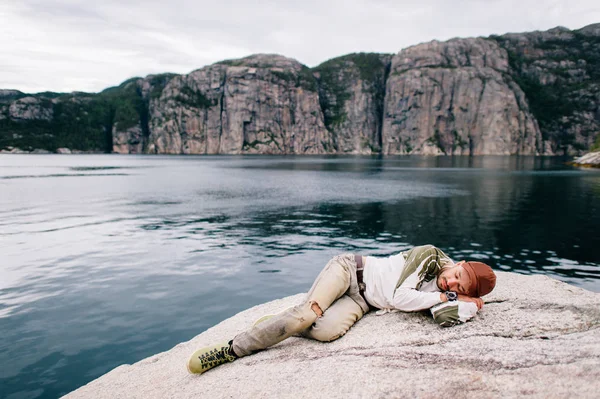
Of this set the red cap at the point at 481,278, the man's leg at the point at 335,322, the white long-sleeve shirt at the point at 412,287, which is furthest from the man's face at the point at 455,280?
the man's leg at the point at 335,322

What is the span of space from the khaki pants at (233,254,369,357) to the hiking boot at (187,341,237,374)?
149 mm

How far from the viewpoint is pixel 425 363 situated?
197 inches

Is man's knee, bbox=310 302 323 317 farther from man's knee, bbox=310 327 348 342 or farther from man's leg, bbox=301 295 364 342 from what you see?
man's knee, bbox=310 327 348 342

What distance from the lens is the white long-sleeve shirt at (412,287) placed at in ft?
19.1

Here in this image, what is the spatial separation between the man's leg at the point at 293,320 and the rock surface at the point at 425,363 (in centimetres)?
21

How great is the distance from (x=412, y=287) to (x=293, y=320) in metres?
2.03

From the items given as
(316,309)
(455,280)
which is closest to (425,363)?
(455,280)

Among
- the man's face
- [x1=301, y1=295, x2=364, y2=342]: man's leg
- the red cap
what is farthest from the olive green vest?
[x1=301, y1=295, x2=364, y2=342]: man's leg

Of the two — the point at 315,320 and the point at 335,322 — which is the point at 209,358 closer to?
the point at 315,320

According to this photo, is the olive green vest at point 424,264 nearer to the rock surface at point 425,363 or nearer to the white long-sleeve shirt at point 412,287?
the white long-sleeve shirt at point 412,287

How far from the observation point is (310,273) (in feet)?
52.0

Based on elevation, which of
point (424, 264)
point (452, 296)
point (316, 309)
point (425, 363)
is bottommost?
point (425, 363)

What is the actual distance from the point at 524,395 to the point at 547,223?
26841mm

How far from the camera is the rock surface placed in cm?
435
